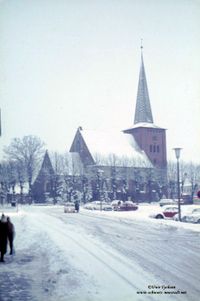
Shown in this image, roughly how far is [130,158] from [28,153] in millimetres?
41888

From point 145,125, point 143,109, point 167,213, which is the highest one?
point 143,109

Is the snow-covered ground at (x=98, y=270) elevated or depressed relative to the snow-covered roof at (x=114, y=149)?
depressed

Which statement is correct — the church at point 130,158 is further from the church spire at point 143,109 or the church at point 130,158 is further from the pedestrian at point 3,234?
the pedestrian at point 3,234

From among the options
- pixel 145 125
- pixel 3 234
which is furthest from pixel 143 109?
pixel 3 234

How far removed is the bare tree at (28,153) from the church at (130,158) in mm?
33409

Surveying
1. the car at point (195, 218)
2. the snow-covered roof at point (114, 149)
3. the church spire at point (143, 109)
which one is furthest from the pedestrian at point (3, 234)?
the church spire at point (143, 109)

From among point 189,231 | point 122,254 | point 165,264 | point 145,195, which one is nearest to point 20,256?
Answer: point 122,254

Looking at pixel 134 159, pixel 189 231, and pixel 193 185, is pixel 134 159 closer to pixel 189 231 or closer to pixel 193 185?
pixel 193 185

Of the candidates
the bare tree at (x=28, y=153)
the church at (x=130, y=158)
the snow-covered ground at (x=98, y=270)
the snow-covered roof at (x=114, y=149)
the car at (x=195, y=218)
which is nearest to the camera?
the snow-covered ground at (x=98, y=270)

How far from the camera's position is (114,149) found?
175 ft

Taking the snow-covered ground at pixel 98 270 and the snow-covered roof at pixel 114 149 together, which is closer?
the snow-covered ground at pixel 98 270

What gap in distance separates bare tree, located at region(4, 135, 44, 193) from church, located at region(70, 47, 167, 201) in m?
33.4

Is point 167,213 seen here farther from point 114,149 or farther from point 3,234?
point 114,149

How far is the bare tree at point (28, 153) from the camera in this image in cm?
936
